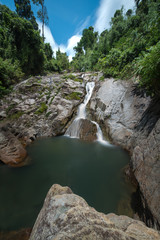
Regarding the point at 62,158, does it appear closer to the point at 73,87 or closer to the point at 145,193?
the point at 145,193

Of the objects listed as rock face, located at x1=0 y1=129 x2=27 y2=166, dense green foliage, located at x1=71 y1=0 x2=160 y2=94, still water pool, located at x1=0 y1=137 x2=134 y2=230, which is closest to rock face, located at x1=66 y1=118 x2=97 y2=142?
still water pool, located at x1=0 y1=137 x2=134 y2=230

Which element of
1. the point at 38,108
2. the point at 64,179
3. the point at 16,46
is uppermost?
the point at 16,46

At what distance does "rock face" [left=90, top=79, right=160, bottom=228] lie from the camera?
7.51ft

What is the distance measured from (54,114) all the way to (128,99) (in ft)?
22.4

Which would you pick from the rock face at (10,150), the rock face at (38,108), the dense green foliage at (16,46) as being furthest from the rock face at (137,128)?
the dense green foliage at (16,46)

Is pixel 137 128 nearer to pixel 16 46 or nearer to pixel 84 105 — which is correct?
pixel 84 105

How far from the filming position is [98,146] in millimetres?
6859

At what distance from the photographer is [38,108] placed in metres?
9.82

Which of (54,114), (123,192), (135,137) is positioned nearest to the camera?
(123,192)

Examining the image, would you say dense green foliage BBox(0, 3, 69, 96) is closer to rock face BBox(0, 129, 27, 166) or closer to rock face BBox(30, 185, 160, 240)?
rock face BBox(0, 129, 27, 166)

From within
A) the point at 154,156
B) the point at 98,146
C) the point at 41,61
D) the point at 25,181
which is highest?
the point at 41,61

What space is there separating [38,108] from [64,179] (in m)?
7.77

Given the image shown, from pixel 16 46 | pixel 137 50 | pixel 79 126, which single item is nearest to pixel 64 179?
pixel 79 126

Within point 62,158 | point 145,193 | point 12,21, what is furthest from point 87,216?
point 12,21
